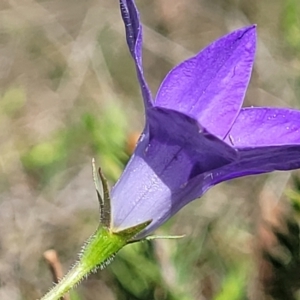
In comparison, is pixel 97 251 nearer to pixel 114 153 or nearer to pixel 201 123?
pixel 201 123

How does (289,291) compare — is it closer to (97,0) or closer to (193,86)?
(193,86)

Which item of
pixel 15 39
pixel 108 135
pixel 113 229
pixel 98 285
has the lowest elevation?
pixel 98 285

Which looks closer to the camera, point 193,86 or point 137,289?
point 193,86

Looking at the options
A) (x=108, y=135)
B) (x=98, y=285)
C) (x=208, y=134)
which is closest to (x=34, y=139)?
(x=98, y=285)

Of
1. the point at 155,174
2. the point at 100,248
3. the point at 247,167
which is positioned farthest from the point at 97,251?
the point at 247,167

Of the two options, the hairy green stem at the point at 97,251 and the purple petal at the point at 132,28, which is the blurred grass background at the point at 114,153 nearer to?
the hairy green stem at the point at 97,251

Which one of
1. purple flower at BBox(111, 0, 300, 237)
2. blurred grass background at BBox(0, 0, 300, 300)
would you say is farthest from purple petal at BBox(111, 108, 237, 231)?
blurred grass background at BBox(0, 0, 300, 300)
